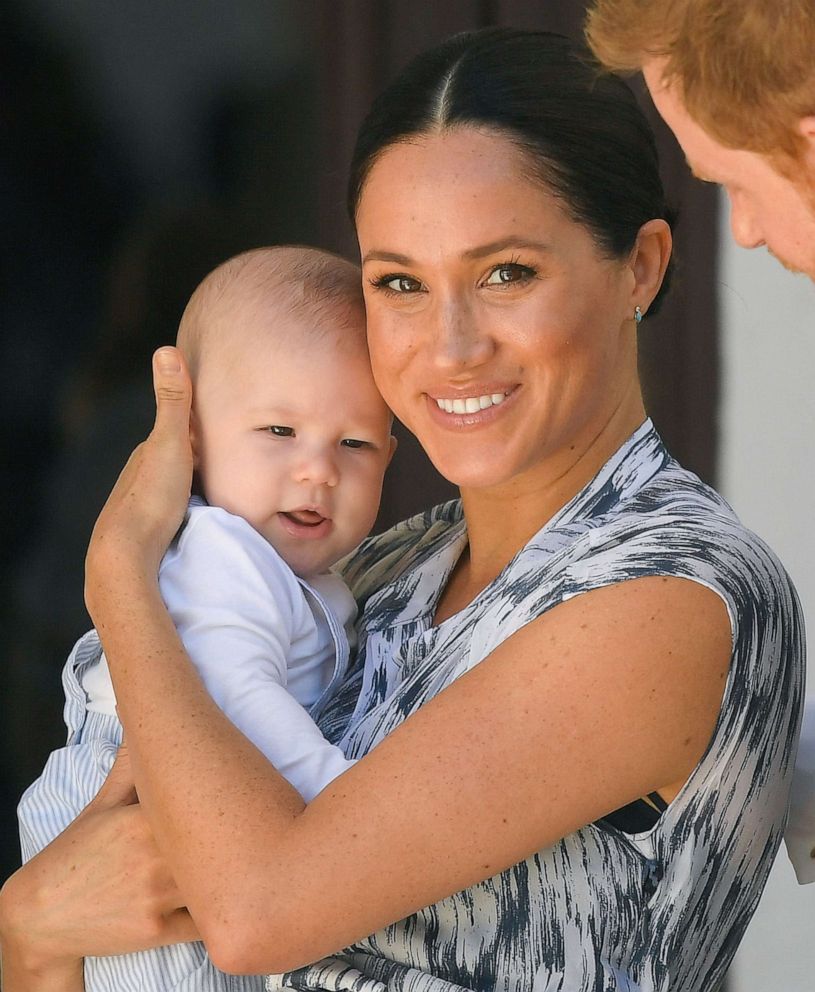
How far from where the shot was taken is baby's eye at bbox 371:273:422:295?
6.55 ft

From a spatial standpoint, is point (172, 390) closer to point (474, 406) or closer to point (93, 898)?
point (474, 406)

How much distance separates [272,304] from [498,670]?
2.46 feet

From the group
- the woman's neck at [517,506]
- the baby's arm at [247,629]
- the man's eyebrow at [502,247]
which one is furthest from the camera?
the woman's neck at [517,506]

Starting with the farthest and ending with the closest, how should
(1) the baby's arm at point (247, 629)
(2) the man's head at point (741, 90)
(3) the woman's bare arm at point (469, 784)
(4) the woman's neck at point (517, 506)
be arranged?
(4) the woman's neck at point (517, 506)
(1) the baby's arm at point (247, 629)
(3) the woman's bare arm at point (469, 784)
(2) the man's head at point (741, 90)

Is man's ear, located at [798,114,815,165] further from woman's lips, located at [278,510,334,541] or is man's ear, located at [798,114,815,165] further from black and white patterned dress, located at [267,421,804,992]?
woman's lips, located at [278,510,334,541]

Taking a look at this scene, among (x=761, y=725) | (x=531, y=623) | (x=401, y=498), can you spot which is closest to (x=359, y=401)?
(x=531, y=623)

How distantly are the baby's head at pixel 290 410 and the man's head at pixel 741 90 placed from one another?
667 mm

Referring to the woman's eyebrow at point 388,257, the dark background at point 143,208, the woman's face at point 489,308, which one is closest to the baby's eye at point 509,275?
the woman's face at point 489,308

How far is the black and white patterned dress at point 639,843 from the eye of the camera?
5.40ft

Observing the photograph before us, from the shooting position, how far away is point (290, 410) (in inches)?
81.7

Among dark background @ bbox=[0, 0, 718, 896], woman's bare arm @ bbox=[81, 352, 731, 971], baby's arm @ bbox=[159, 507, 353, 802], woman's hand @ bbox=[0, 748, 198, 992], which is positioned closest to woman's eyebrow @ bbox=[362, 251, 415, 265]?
baby's arm @ bbox=[159, 507, 353, 802]

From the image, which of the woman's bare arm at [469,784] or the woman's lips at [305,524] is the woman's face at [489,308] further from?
the woman's bare arm at [469,784]

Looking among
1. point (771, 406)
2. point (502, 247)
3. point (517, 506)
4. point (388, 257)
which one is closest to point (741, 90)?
point (502, 247)

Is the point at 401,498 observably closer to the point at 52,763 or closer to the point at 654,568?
the point at 52,763
